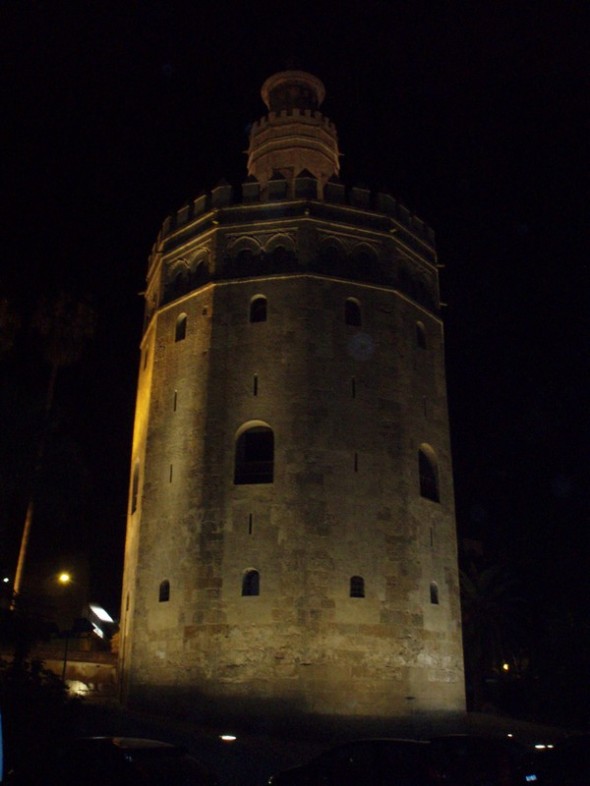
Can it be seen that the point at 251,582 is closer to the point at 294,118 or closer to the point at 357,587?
the point at 357,587

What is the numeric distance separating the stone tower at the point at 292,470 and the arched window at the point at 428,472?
0.05 metres

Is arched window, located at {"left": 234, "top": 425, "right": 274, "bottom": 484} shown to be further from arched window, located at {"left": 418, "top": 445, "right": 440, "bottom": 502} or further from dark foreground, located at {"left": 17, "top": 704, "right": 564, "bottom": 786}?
dark foreground, located at {"left": 17, "top": 704, "right": 564, "bottom": 786}

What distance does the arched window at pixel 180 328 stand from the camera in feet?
86.4

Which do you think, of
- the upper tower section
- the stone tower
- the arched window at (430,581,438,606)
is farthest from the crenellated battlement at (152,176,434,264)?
the arched window at (430,581,438,606)

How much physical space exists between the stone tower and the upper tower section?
11.0 feet

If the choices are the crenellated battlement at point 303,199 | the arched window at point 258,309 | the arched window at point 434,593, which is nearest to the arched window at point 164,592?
the arched window at point 434,593

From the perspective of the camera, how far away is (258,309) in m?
25.4

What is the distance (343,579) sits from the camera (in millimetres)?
22078

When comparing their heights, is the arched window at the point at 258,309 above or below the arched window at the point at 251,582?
above

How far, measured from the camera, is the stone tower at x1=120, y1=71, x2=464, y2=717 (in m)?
21.6

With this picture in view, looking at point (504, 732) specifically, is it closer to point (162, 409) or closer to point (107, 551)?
point (162, 409)

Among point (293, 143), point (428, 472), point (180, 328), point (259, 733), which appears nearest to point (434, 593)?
point (428, 472)

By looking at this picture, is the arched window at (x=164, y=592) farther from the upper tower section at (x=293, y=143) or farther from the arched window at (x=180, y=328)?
the upper tower section at (x=293, y=143)

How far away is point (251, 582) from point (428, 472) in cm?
684
